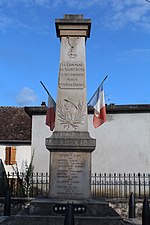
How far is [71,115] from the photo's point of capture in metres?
10.0

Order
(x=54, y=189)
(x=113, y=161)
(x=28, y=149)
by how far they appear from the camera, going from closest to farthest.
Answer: (x=54, y=189) < (x=113, y=161) < (x=28, y=149)

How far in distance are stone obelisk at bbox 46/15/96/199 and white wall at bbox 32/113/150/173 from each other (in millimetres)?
9145

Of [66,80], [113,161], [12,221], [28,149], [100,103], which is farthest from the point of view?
[28,149]

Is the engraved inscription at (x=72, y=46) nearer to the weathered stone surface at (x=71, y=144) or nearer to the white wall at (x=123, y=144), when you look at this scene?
the weathered stone surface at (x=71, y=144)

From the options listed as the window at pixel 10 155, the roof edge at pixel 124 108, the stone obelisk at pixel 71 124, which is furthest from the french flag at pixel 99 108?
the window at pixel 10 155

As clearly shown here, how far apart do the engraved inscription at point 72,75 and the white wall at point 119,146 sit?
9273mm

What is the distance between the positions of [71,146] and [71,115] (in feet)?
3.02

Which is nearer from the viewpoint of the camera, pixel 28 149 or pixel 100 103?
pixel 100 103

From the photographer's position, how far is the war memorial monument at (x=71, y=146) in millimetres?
8453

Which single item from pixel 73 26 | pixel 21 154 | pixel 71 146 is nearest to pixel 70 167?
pixel 71 146

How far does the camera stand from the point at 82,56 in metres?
10.3

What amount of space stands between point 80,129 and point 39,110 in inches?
386

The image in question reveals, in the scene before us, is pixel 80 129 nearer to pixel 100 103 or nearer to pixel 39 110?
pixel 100 103

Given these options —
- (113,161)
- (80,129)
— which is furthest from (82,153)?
(113,161)
